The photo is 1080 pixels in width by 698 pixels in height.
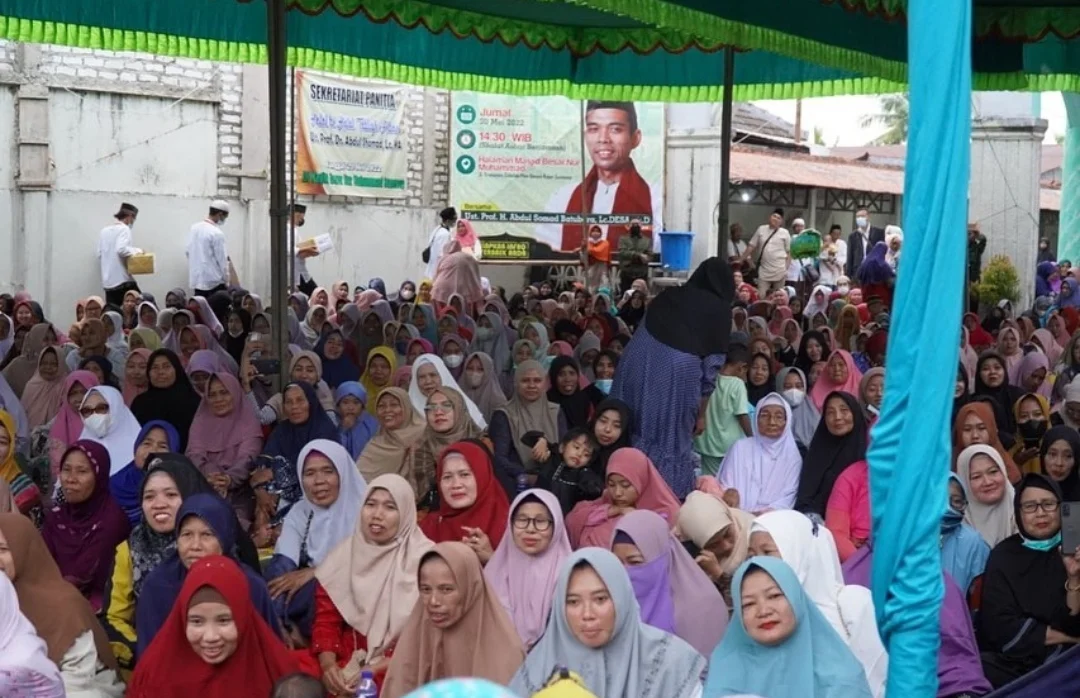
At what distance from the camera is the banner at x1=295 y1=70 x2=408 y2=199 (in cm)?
1412

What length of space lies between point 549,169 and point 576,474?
452 inches

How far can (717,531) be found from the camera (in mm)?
4219

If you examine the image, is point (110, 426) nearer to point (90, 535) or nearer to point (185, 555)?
point (90, 535)

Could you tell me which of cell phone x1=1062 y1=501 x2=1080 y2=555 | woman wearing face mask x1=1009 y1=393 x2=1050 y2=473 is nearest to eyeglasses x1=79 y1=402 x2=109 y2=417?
cell phone x1=1062 y1=501 x2=1080 y2=555

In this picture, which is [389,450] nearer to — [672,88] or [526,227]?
[672,88]

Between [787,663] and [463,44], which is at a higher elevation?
[463,44]

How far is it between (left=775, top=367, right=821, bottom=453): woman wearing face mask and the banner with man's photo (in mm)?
9445

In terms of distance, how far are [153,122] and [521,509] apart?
9987mm

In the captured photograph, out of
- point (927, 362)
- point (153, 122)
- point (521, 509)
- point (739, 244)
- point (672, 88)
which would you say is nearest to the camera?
point (927, 362)

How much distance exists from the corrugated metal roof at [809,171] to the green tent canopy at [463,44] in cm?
833

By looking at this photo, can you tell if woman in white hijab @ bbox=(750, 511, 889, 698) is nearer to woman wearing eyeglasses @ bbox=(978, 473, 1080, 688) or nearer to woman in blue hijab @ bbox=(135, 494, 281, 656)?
woman wearing eyeglasses @ bbox=(978, 473, 1080, 688)

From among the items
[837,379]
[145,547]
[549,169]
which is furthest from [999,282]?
[145,547]

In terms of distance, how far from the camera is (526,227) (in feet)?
52.4

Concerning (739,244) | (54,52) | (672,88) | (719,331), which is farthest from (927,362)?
(739,244)
